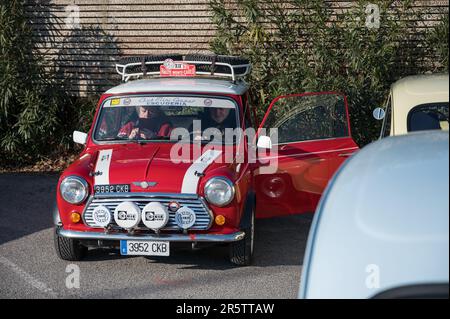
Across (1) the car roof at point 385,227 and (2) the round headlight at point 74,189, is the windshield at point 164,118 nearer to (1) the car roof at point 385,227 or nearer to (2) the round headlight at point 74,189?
(2) the round headlight at point 74,189

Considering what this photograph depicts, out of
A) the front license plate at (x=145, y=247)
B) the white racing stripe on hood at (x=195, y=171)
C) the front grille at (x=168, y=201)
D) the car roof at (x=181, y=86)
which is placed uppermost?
the car roof at (x=181, y=86)

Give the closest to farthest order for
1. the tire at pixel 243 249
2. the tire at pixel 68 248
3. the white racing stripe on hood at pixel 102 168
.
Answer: the white racing stripe on hood at pixel 102 168
the tire at pixel 243 249
the tire at pixel 68 248

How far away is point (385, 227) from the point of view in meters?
1.75

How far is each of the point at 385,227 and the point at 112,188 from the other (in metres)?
4.83

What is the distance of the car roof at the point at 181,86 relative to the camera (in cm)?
761

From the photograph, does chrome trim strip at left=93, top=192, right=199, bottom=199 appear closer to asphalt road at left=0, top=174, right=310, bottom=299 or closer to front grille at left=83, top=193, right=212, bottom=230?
front grille at left=83, top=193, right=212, bottom=230

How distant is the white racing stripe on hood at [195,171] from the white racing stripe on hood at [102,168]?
27.0 inches

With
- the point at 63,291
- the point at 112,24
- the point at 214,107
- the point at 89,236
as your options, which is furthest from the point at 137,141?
the point at 112,24

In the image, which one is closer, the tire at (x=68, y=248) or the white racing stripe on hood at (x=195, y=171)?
the white racing stripe on hood at (x=195, y=171)

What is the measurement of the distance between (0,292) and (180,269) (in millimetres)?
1554

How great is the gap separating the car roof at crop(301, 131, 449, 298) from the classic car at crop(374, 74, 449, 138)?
15.4 feet

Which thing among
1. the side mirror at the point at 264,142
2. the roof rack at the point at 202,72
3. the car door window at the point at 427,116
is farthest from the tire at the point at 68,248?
the car door window at the point at 427,116

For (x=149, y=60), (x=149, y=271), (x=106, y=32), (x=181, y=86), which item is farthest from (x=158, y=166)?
(x=106, y=32)

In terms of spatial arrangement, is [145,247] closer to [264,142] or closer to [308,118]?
[264,142]
